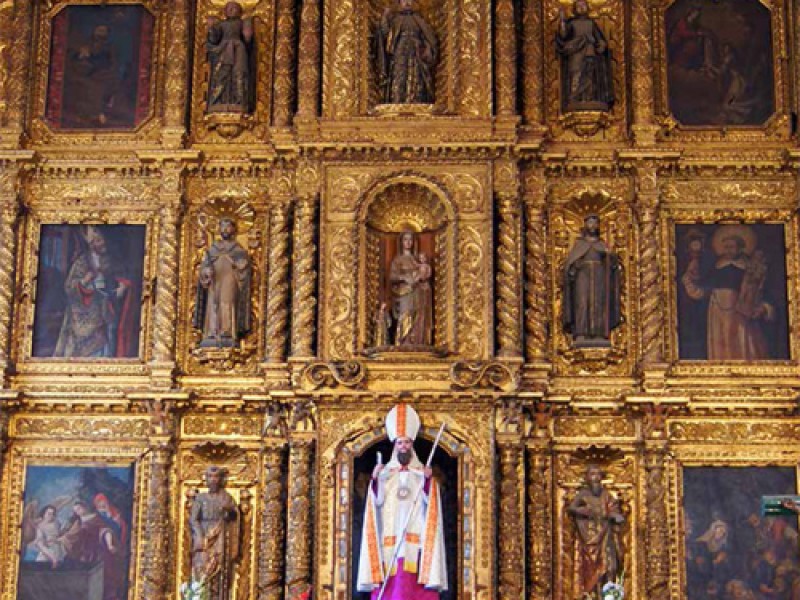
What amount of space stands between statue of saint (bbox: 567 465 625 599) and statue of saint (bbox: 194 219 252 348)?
5189 mm

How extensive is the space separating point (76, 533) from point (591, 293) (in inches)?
303

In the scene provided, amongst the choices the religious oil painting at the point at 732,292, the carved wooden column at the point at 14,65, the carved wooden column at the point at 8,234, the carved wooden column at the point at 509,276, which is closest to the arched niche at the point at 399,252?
the carved wooden column at the point at 509,276

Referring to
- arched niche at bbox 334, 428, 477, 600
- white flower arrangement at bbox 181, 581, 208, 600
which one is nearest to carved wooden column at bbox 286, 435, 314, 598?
arched niche at bbox 334, 428, 477, 600

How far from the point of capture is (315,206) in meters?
20.5

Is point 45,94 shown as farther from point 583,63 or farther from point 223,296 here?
point 583,63

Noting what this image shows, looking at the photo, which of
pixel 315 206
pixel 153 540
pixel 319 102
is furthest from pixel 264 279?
pixel 153 540

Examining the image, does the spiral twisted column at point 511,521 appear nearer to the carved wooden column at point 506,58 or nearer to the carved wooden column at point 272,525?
the carved wooden column at point 272,525

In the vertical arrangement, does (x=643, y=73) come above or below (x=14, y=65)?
below

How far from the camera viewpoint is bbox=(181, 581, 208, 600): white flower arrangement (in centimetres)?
1903

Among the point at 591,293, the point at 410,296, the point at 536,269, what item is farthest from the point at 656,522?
the point at 410,296

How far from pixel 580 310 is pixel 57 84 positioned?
8.29m

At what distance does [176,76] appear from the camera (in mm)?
21250

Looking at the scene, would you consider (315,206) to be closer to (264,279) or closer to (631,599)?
(264,279)

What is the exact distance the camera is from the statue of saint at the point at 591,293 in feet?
66.4
